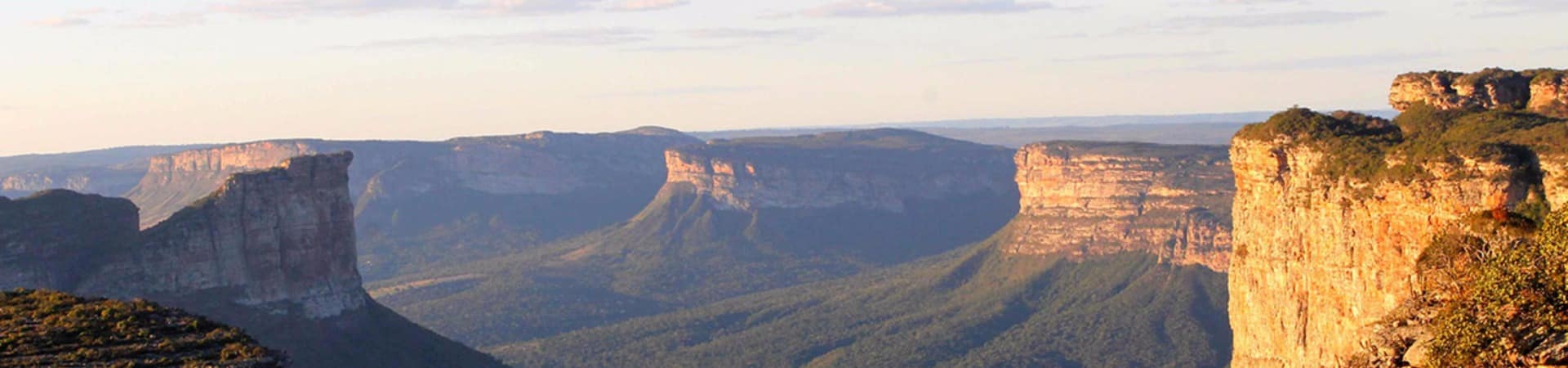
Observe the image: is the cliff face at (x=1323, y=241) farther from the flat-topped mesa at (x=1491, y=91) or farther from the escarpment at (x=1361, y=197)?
the flat-topped mesa at (x=1491, y=91)

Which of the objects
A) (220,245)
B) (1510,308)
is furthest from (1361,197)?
(220,245)

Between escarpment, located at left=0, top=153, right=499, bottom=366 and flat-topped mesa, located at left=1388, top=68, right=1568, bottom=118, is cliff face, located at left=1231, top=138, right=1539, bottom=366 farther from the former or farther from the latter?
escarpment, located at left=0, top=153, right=499, bottom=366

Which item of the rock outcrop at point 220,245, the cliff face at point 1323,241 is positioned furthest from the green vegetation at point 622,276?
the cliff face at point 1323,241

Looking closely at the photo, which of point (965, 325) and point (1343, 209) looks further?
point (965, 325)

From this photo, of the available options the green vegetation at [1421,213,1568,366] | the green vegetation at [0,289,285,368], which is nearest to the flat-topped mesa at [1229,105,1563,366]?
the green vegetation at [1421,213,1568,366]

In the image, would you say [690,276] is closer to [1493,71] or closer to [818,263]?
[818,263]

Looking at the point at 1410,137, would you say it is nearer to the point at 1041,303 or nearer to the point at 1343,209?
the point at 1343,209
